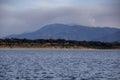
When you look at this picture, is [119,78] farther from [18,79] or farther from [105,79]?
[18,79]

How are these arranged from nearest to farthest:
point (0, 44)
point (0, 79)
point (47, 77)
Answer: point (0, 79), point (47, 77), point (0, 44)

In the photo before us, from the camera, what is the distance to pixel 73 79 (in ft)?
139

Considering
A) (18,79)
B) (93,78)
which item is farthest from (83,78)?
(18,79)

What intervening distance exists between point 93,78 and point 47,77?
5.79 meters

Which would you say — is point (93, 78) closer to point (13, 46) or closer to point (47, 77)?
point (47, 77)

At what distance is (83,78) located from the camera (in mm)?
43219

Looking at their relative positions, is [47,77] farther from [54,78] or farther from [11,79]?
[11,79]

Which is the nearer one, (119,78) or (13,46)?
(119,78)

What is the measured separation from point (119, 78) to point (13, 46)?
159m

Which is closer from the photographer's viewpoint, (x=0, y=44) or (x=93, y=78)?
(x=93, y=78)

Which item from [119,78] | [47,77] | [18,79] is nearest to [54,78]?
[47,77]

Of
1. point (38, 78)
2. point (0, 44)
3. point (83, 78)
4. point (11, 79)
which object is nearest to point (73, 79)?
point (83, 78)

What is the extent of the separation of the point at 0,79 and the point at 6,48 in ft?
526

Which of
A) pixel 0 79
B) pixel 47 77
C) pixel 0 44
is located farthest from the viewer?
pixel 0 44
